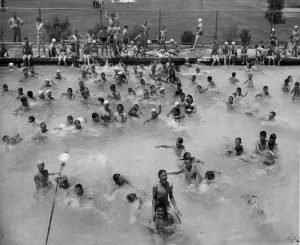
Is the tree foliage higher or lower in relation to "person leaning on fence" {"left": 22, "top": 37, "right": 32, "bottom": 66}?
higher

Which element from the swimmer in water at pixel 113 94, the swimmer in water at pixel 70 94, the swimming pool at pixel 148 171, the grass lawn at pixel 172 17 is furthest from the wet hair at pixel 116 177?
the grass lawn at pixel 172 17

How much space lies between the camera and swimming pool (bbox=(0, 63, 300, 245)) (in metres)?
11.2

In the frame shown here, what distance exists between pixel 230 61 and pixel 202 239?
46.0 ft

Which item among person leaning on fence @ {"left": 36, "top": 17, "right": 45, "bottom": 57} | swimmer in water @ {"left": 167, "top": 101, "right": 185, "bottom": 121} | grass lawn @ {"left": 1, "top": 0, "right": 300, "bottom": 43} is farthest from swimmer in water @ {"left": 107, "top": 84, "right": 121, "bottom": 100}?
grass lawn @ {"left": 1, "top": 0, "right": 300, "bottom": 43}

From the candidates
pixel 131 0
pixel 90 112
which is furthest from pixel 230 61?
pixel 131 0

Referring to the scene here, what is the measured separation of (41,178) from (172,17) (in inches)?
988

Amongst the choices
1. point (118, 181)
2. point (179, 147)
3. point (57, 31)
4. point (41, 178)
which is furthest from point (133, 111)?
point (57, 31)

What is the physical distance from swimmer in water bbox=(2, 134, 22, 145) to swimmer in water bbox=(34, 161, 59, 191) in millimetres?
3257

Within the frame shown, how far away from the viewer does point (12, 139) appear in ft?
50.5

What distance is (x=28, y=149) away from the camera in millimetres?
15258

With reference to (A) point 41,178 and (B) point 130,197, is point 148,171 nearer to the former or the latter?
(B) point 130,197

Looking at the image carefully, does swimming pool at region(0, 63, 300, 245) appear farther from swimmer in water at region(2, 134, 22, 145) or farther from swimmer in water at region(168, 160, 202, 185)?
swimmer in water at region(168, 160, 202, 185)

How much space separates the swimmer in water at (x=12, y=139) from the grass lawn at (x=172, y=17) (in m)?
11.8

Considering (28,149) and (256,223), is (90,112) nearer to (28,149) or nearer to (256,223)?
(28,149)
